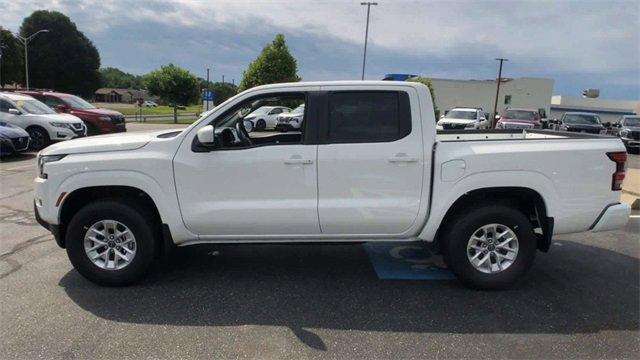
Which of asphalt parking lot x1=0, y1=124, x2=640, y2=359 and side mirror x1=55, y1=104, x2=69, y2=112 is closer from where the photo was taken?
asphalt parking lot x1=0, y1=124, x2=640, y2=359

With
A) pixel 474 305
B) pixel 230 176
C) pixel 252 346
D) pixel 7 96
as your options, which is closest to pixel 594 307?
pixel 474 305

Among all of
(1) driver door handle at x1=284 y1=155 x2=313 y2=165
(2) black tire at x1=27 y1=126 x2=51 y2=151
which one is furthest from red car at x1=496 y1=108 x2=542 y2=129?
(1) driver door handle at x1=284 y1=155 x2=313 y2=165

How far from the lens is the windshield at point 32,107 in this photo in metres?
14.3

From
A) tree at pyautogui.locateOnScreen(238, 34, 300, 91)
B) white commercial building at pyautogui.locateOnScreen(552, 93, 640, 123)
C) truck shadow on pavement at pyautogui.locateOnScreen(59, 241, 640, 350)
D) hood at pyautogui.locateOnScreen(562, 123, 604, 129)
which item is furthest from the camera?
white commercial building at pyautogui.locateOnScreen(552, 93, 640, 123)

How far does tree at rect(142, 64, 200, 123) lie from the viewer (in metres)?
40.4

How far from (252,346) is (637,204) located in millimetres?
7722

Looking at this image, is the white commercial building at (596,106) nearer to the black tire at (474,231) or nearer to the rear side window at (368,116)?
the black tire at (474,231)

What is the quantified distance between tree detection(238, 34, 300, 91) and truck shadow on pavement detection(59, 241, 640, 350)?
30.0 meters

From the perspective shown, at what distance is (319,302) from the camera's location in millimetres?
4203

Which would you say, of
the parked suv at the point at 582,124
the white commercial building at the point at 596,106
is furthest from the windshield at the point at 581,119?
the white commercial building at the point at 596,106

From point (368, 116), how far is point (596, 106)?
3465 inches

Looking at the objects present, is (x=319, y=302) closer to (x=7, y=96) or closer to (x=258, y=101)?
(x=258, y=101)

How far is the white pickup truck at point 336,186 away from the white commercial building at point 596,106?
A: 78.4m

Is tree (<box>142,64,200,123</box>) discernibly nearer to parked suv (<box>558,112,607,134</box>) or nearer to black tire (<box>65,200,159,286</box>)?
parked suv (<box>558,112,607,134</box>)
